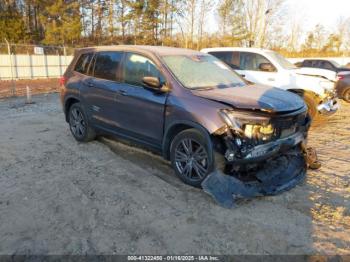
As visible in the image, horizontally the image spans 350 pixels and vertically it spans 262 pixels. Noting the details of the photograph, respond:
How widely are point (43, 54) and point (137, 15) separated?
15981mm

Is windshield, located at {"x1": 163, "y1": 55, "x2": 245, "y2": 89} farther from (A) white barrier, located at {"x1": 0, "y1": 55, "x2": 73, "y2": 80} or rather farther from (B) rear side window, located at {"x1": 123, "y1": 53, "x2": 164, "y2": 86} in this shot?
(A) white barrier, located at {"x1": 0, "y1": 55, "x2": 73, "y2": 80}

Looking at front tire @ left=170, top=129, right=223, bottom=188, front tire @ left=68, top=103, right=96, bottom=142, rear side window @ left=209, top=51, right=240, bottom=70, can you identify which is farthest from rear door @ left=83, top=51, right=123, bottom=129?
rear side window @ left=209, top=51, right=240, bottom=70

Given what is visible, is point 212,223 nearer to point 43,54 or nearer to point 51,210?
point 51,210

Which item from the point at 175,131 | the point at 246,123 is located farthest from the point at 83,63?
the point at 246,123

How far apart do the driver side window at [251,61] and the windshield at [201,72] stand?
3575 mm

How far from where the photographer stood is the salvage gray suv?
3.66 meters

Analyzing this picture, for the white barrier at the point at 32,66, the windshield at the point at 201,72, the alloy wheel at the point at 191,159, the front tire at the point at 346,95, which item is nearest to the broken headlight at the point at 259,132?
the alloy wheel at the point at 191,159

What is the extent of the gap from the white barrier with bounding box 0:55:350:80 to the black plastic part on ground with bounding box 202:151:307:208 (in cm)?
1779

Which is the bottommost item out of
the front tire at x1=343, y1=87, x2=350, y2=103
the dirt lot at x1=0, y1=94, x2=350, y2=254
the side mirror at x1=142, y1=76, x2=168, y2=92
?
the dirt lot at x1=0, y1=94, x2=350, y2=254

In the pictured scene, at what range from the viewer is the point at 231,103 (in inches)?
146

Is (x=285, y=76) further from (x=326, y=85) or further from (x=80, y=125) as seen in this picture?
(x=80, y=125)

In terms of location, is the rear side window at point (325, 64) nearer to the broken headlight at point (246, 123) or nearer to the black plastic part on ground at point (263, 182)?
the black plastic part on ground at point (263, 182)

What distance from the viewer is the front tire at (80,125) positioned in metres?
5.85

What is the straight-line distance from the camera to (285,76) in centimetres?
808
